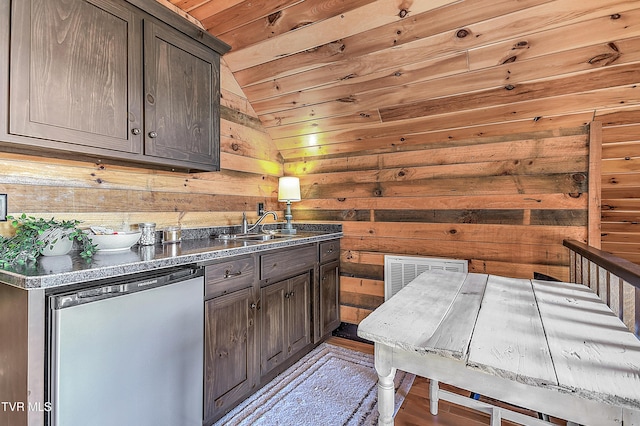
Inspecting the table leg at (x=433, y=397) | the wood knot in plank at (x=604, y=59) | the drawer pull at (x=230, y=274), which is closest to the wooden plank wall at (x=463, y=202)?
the wood knot in plank at (x=604, y=59)

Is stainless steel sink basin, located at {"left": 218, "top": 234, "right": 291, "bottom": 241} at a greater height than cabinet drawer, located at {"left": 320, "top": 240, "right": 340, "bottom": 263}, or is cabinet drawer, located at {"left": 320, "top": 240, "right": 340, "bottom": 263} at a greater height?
stainless steel sink basin, located at {"left": 218, "top": 234, "right": 291, "bottom": 241}

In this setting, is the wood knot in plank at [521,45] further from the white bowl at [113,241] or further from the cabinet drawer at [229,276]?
the white bowl at [113,241]

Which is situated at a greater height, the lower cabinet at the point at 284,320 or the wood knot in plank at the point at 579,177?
the wood knot in plank at the point at 579,177

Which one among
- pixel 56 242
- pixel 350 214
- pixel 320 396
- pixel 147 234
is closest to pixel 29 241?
pixel 56 242

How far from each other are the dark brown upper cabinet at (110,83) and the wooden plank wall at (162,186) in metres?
0.15

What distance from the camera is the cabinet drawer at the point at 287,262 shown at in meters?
2.01

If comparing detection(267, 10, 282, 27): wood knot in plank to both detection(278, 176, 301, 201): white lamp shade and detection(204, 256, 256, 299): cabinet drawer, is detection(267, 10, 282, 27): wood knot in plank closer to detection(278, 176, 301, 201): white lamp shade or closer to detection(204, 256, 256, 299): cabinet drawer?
detection(278, 176, 301, 201): white lamp shade

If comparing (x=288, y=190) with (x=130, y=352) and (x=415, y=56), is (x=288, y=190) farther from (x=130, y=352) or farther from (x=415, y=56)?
(x=130, y=352)

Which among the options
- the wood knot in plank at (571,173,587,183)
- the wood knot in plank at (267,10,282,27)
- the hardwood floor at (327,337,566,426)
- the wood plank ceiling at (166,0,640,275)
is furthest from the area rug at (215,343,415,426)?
the wood knot in plank at (267,10,282,27)

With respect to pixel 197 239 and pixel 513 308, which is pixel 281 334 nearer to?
pixel 197 239

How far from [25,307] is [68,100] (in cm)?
92

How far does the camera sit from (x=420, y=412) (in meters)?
1.81

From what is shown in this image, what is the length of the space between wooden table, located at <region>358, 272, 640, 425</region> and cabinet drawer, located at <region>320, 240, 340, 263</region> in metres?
1.35

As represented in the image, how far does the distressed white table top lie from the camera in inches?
29.5
